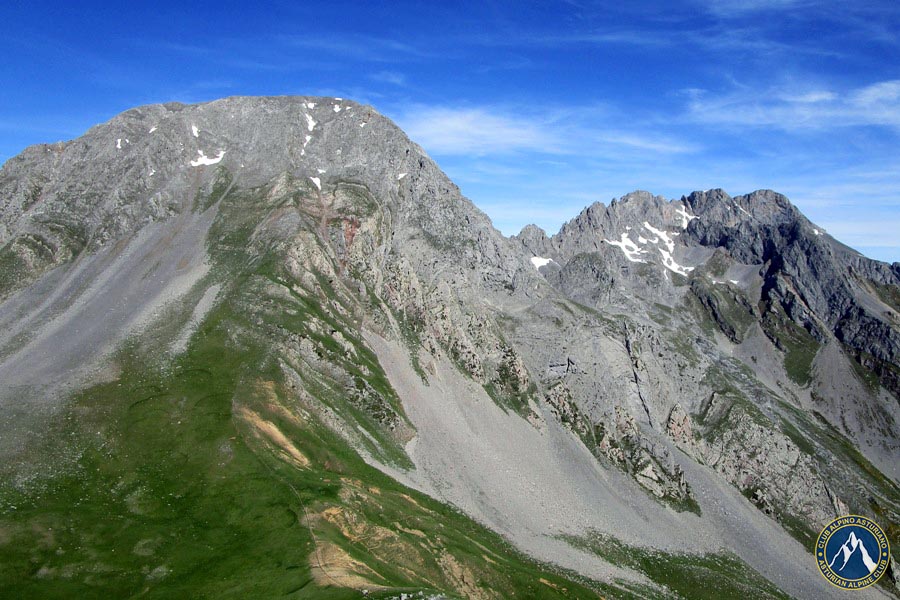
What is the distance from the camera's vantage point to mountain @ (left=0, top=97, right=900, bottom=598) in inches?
2351

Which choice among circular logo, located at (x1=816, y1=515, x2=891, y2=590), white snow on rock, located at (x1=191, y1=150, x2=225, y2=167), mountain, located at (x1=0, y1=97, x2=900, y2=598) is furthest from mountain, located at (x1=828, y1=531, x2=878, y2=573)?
white snow on rock, located at (x1=191, y1=150, x2=225, y2=167)

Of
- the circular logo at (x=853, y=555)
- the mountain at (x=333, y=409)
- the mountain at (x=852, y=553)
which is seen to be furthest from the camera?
the circular logo at (x=853, y=555)

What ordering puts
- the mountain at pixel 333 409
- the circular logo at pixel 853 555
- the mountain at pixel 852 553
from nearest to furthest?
the mountain at pixel 333 409
the mountain at pixel 852 553
the circular logo at pixel 853 555

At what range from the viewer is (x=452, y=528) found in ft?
255

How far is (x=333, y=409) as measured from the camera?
9544 centimetres

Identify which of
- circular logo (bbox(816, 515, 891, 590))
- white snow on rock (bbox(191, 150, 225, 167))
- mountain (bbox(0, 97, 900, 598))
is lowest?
circular logo (bbox(816, 515, 891, 590))

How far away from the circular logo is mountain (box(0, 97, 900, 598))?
6.83 meters

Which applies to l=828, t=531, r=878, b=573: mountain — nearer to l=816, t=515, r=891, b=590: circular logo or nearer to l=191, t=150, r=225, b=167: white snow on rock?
l=816, t=515, r=891, b=590: circular logo

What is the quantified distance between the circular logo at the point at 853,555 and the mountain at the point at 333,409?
6831 millimetres

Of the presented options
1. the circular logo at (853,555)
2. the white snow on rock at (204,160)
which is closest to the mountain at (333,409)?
the white snow on rock at (204,160)

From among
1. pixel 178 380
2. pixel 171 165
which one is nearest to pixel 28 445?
pixel 178 380

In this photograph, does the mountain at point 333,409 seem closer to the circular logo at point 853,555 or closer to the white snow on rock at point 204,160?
the white snow on rock at point 204,160

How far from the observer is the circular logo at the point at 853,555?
110 metres

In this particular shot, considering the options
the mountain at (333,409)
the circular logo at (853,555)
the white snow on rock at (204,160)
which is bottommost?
the circular logo at (853,555)
